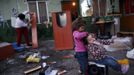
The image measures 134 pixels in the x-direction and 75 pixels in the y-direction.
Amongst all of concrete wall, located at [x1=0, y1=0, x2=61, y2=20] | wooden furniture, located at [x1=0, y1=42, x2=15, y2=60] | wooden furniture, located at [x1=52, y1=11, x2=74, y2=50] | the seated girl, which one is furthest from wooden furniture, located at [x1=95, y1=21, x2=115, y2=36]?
the seated girl

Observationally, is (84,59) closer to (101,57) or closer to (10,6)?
(101,57)

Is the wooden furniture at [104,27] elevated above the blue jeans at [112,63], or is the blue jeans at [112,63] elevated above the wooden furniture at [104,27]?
the wooden furniture at [104,27]

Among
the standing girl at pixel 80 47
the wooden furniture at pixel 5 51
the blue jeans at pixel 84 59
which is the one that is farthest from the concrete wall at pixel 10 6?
the blue jeans at pixel 84 59

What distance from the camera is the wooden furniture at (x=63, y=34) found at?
971 centimetres

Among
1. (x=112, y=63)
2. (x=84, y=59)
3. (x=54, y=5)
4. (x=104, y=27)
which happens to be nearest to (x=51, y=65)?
(x=84, y=59)

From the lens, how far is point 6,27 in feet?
50.7

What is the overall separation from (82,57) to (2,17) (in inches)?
449

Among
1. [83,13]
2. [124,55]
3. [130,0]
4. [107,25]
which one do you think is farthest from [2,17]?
[124,55]

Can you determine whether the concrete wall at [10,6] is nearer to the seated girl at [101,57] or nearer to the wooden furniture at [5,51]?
the wooden furniture at [5,51]

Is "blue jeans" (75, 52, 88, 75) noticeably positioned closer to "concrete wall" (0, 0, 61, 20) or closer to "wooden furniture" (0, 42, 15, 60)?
"wooden furniture" (0, 42, 15, 60)

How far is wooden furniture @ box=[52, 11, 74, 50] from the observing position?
31.9 ft

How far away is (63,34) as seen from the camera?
9.77 metres

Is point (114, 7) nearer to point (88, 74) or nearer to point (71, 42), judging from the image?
point (71, 42)

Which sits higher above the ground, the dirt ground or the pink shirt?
the pink shirt
